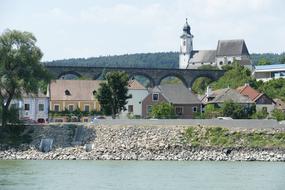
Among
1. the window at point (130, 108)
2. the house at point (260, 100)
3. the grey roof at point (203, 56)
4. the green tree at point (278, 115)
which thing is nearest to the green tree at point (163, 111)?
the window at point (130, 108)

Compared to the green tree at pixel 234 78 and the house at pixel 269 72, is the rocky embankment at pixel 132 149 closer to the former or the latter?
the green tree at pixel 234 78

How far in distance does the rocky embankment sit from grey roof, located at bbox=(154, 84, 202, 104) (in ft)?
56.3

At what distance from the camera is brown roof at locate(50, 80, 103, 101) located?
7707cm

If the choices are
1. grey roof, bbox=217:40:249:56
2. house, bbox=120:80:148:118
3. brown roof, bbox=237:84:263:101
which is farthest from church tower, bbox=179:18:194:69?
house, bbox=120:80:148:118

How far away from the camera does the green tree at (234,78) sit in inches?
3964

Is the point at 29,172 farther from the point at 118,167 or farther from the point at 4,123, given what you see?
the point at 4,123

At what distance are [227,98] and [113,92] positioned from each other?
1274cm

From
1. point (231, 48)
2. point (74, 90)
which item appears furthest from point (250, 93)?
point (231, 48)

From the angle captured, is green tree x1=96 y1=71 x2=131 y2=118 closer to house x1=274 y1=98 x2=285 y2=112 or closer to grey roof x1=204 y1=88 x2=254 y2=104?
grey roof x1=204 y1=88 x2=254 y2=104

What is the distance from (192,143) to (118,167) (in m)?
9.69

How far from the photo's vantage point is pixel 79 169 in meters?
46.7

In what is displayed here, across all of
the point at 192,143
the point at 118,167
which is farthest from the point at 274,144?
the point at 118,167

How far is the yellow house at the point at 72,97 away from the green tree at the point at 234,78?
979 inches

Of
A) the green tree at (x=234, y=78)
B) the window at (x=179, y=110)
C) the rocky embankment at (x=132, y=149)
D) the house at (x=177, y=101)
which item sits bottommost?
the rocky embankment at (x=132, y=149)
